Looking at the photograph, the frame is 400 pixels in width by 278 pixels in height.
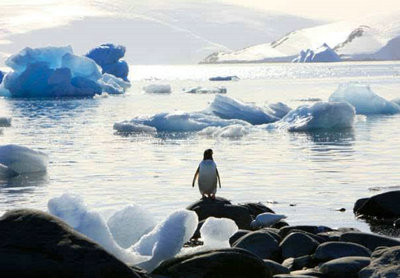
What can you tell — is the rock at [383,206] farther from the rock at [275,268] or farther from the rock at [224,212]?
the rock at [275,268]

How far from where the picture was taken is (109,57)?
53.2 metres

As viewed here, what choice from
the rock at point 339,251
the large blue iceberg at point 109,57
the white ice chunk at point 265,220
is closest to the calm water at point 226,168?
the white ice chunk at point 265,220

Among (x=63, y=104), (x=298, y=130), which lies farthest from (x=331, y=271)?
(x=63, y=104)

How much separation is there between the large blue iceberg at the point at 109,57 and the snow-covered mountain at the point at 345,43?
9596 centimetres

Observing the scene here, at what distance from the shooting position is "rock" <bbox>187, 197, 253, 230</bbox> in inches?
396

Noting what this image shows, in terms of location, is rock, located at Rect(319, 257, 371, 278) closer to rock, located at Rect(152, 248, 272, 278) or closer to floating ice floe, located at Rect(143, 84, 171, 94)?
rock, located at Rect(152, 248, 272, 278)

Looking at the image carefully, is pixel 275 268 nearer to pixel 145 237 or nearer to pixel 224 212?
pixel 145 237

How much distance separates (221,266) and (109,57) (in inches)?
1877

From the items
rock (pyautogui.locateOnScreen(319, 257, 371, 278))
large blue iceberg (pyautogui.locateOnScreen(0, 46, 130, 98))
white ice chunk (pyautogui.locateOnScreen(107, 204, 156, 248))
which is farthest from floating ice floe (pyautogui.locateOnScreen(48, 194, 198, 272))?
large blue iceberg (pyautogui.locateOnScreen(0, 46, 130, 98))

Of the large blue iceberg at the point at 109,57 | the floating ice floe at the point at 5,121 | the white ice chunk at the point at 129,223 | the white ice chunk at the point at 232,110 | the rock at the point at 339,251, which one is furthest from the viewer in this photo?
the large blue iceberg at the point at 109,57

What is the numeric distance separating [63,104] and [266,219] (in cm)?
3356

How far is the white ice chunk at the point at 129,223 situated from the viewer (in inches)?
311

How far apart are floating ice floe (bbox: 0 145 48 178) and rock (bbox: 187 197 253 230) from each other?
21.3ft

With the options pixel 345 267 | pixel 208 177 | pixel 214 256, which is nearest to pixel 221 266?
pixel 214 256
